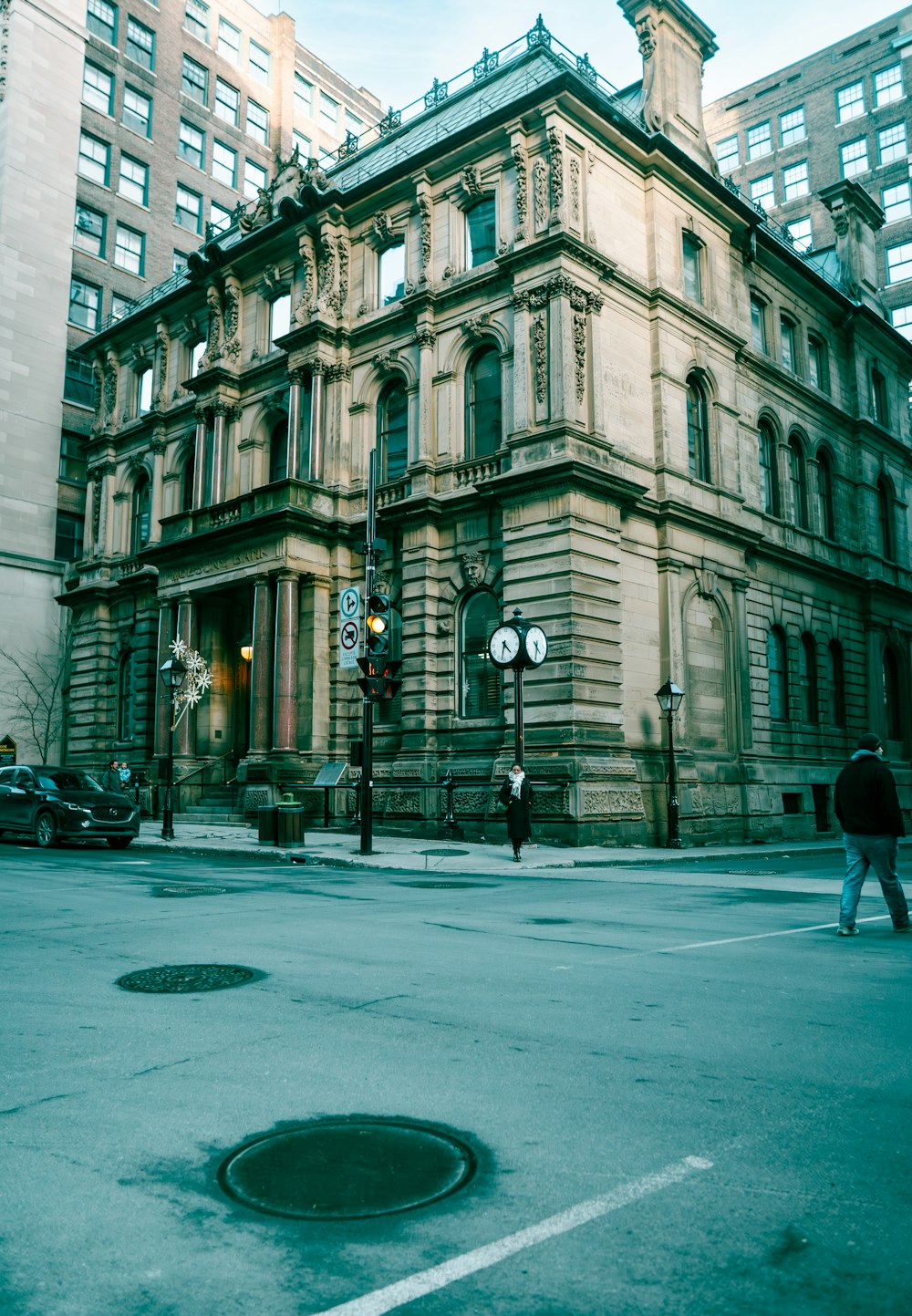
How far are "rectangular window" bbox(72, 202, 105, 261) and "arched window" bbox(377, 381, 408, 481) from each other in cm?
2401

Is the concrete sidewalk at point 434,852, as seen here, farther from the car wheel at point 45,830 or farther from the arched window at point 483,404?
the arched window at point 483,404

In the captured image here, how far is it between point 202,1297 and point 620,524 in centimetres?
2361

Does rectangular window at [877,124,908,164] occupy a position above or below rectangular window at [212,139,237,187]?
above

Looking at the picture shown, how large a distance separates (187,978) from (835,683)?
1296 inches

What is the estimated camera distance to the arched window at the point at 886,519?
4034 centimetres

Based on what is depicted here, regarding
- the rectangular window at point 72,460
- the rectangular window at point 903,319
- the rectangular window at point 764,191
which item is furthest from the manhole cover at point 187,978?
the rectangular window at point 764,191

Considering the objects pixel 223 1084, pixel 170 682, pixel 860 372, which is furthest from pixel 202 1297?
pixel 860 372

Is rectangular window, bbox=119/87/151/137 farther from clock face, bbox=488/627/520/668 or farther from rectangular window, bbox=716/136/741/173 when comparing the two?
clock face, bbox=488/627/520/668

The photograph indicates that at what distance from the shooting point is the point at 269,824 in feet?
69.5

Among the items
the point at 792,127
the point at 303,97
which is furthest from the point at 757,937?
the point at 792,127

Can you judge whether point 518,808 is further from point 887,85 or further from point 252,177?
point 887,85

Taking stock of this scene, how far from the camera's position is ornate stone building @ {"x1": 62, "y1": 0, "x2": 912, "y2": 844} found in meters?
24.6

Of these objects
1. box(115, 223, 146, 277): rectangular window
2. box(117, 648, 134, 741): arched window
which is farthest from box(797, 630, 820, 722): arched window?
box(115, 223, 146, 277): rectangular window

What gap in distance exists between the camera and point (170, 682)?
2484cm
